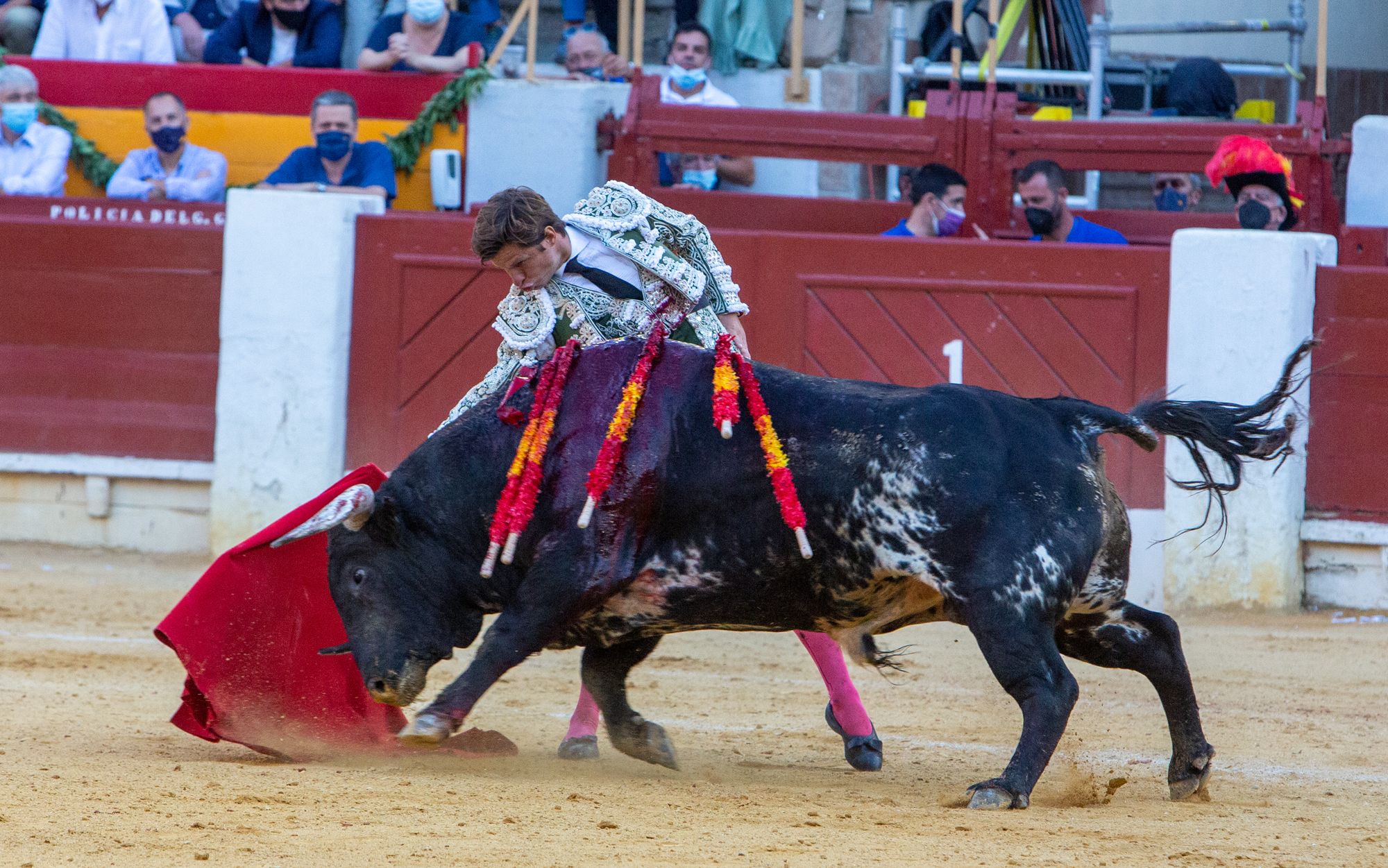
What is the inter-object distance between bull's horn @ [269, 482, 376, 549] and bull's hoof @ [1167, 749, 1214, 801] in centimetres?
177

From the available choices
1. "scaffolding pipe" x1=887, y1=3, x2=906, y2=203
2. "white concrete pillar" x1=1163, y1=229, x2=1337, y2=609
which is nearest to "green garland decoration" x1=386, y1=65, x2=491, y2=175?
Answer: "scaffolding pipe" x1=887, y1=3, x2=906, y2=203

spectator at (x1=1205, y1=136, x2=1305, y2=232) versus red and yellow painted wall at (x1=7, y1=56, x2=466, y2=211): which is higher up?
red and yellow painted wall at (x1=7, y1=56, x2=466, y2=211)

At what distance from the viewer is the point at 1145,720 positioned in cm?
476

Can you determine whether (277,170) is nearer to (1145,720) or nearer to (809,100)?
(809,100)

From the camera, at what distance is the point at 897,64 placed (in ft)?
30.2

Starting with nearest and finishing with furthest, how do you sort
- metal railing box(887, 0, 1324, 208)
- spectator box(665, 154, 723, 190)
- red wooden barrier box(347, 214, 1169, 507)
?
red wooden barrier box(347, 214, 1169, 507) → spectator box(665, 154, 723, 190) → metal railing box(887, 0, 1324, 208)

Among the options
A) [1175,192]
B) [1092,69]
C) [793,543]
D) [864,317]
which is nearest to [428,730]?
[793,543]

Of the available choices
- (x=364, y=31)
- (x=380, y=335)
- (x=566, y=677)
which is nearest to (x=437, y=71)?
(x=364, y=31)

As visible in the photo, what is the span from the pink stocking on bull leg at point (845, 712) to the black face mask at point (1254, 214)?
347cm

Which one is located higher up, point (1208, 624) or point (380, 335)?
point (380, 335)

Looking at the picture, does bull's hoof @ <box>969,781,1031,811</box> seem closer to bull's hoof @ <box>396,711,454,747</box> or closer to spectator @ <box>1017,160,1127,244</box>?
bull's hoof @ <box>396,711,454,747</box>

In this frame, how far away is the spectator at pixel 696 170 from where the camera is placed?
8.41m

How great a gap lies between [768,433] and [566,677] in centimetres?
211

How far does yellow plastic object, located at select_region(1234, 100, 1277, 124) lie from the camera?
8.66 m
